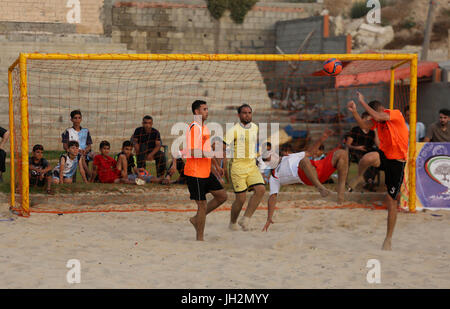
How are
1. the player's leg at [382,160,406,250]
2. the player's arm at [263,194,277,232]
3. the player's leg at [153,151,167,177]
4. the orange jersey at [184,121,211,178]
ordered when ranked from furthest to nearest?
the player's leg at [153,151,167,177], the player's arm at [263,194,277,232], the player's leg at [382,160,406,250], the orange jersey at [184,121,211,178]

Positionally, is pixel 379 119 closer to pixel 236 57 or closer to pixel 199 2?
pixel 236 57

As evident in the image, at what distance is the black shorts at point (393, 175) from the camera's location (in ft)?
22.0

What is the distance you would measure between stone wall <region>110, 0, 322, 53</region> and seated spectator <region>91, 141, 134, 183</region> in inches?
554

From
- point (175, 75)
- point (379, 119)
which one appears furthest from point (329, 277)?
point (175, 75)

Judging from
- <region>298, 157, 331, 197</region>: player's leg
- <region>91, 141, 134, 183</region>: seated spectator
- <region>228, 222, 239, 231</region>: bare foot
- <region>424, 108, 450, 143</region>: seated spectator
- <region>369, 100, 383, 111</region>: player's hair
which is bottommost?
<region>228, 222, 239, 231</region>: bare foot

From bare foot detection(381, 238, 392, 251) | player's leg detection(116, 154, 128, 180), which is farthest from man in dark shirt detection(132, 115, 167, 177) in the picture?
bare foot detection(381, 238, 392, 251)

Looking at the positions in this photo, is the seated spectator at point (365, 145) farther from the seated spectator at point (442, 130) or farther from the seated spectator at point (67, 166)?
the seated spectator at point (67, 166)

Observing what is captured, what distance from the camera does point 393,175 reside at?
6777mm

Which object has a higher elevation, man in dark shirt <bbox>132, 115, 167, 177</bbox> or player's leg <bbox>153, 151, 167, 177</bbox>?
man in dark shirt <bbox>132, 115, 167, 177</bbox>

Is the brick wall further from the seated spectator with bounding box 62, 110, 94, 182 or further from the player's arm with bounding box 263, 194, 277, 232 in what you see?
the player's arm with bounding box 263, 194, 277, 232

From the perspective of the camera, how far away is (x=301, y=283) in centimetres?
517

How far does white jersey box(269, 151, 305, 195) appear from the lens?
7582mm

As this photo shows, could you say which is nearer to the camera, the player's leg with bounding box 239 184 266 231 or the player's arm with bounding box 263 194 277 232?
the player's leg with bounding box 239 184 266 231

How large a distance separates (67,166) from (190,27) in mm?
15143
